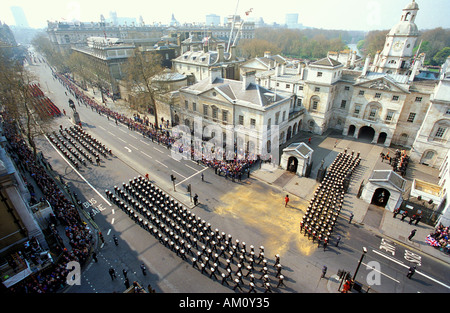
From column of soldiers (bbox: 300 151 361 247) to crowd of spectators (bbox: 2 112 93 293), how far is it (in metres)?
20.3

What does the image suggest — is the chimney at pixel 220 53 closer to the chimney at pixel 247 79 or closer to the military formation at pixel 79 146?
the chimney at pixel 247 79

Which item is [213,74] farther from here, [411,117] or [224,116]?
[411,117]

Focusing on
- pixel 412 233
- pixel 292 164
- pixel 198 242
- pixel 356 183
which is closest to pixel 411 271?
pixel 412 233

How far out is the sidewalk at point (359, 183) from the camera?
2316cm

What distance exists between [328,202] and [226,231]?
1143 cm

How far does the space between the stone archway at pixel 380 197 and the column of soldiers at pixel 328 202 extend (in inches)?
123

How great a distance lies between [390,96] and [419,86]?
3.68m

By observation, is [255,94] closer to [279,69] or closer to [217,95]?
[217,95]

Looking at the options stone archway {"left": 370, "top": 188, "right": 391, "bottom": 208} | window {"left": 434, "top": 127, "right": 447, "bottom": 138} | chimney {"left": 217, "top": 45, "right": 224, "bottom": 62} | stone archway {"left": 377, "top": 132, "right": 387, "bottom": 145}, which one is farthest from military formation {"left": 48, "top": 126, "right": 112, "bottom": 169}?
window {"left": 434, "top": 127, "right": 447, "bottom": 138}

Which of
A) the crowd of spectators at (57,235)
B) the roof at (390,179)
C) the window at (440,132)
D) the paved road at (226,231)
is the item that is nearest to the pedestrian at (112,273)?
the paved road at (226,231)

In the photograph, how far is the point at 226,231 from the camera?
23484 millimetres

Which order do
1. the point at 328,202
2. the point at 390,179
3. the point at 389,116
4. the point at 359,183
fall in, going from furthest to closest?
the point at 389,116 < the point at 359,183 < the point at 328,202 < the point at 390,179
